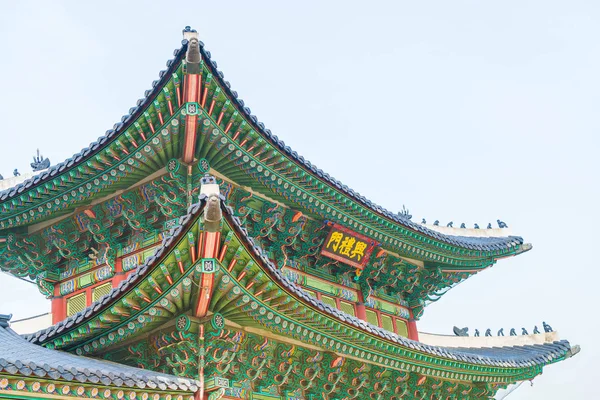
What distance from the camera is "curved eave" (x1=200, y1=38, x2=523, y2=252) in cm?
1387

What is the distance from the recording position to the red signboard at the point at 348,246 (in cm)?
1850

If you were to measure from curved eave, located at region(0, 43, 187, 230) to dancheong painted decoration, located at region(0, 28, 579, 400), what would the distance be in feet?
0.10

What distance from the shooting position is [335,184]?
56.0 ft

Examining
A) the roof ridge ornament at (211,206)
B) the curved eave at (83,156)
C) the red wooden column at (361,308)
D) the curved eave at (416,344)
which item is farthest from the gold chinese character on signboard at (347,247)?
the roof ridge ornament at (211,206)

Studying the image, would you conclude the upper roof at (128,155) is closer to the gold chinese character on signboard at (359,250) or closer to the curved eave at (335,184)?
the curved eave at (335,184)

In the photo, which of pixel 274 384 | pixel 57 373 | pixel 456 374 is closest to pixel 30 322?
pixel 274 384

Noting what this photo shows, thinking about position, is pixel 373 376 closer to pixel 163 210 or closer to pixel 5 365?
pixel 163 210

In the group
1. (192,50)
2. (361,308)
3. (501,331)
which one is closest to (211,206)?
(192,50)

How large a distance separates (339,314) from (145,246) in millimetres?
4646

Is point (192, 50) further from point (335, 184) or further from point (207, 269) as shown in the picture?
point (335, 184)

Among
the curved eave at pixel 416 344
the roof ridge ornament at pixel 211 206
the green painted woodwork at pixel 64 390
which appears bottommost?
the green painted woodwork at pixel 64 390

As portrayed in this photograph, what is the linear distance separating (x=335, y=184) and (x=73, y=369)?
27.6ft

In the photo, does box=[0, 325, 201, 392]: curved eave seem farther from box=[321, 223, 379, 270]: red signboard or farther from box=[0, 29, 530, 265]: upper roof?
box=[321, 223, 379, 270]: red signboard

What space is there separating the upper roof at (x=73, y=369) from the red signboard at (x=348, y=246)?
740cm
